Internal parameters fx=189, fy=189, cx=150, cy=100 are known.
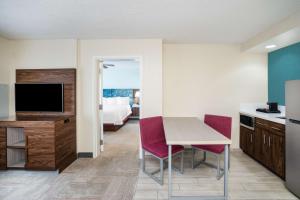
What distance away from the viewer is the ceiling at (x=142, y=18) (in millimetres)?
2295

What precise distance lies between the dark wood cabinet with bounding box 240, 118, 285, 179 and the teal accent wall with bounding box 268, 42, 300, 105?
867 millimetres

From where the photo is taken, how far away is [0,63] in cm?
356

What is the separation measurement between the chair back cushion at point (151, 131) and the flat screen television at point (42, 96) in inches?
67.8

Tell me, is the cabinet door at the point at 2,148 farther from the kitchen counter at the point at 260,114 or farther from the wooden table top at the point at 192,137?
the kitchen counter at the point at 260,114

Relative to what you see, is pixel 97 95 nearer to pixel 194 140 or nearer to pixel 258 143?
pixel 194 140

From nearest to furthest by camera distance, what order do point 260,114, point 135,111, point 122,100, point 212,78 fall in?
1. point 260,114
2. point 212,78
3. point 122,100
4. point 135,111

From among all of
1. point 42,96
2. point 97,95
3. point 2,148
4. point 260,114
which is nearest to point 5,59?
point 42,96

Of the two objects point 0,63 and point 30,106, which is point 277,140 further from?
point 0,63

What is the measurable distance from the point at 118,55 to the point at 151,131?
5.45 feet

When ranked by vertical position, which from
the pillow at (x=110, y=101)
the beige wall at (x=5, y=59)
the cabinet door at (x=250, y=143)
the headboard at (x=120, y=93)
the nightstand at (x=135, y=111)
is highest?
the beige wall at (x=5, y=59)

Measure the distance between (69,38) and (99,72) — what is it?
85cm

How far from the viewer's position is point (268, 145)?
3.06m

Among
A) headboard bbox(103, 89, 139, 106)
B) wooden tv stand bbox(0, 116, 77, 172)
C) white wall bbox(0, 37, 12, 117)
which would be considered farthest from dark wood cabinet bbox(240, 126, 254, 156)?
headboard bbox(103, 89, 139, 106)

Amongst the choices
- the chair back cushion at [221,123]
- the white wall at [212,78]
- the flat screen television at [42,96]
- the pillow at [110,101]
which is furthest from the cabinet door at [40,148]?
the pillow at [110,101]
